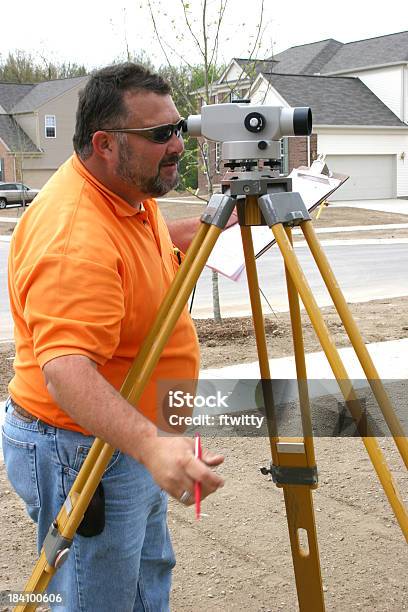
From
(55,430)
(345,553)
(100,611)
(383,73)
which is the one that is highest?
(383,73)

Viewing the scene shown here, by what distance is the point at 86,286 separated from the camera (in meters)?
1.86

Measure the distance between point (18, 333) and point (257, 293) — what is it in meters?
0.72

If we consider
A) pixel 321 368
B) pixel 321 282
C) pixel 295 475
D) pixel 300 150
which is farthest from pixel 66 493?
pixel 300 150

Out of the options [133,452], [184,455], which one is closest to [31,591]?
[133,452]

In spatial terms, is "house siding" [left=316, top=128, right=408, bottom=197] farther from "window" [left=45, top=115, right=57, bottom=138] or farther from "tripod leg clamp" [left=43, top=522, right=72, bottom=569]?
"tripod leg clamp" [left=43, top=522, right=72, bottom=569]

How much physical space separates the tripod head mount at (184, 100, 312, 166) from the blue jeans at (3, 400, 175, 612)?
85 centimetres

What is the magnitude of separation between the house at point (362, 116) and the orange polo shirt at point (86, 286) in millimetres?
30922

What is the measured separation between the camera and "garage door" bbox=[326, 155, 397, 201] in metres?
35.0

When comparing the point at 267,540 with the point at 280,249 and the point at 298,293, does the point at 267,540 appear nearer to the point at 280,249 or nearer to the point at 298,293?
the point at 298,293

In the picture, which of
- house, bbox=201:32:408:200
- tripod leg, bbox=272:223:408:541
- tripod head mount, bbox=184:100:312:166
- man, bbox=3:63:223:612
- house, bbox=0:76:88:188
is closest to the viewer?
man, bbox=3:63:223:612

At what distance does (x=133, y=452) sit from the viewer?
1.69 meters

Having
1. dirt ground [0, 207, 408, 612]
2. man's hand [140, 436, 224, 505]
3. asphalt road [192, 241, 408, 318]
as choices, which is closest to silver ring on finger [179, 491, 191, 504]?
man's hand [140, 436, 224, 505]

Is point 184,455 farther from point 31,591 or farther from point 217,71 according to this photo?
point 217,71

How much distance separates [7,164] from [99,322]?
44.8 metres
